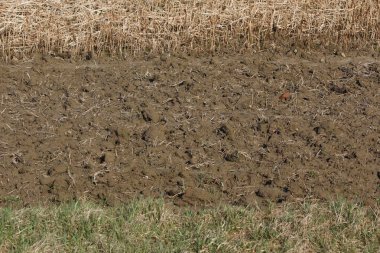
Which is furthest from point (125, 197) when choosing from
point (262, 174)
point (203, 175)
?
point (262, 174)

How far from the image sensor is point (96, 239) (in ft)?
16.8

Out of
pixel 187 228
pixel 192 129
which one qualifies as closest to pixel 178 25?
pixel 192 129

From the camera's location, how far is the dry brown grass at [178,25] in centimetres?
884

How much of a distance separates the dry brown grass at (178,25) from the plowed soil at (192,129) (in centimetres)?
39

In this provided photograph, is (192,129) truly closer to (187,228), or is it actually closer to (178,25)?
(187,228)

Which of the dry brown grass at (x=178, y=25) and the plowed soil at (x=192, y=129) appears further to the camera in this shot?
Answer: the dry brown grass at (x=178, y=25)

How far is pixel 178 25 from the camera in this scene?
9.02 meters

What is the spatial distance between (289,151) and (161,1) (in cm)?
358

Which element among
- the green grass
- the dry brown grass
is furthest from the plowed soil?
the dry brown grass

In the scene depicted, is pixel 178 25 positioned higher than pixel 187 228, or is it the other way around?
pixel 178 25

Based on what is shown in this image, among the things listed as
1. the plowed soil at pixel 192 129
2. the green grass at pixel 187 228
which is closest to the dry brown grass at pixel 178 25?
the plowed soil at pixel 192 129

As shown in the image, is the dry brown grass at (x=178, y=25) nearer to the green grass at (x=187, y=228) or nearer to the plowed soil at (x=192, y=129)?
the plowed soil at (x=192, y=129)

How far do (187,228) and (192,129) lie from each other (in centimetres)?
155

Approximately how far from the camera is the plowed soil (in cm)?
589
